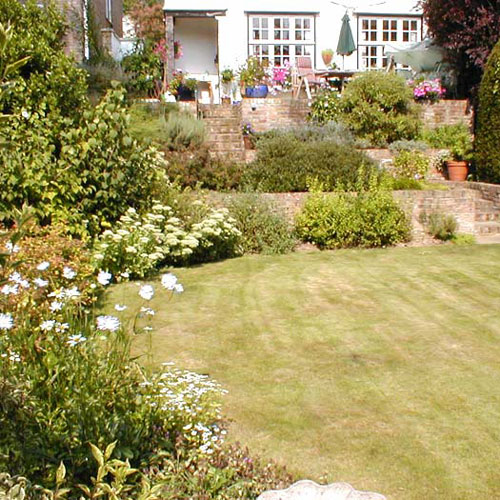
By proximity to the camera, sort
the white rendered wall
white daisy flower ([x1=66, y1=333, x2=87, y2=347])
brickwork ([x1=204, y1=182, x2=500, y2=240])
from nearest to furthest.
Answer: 1. white daisy flower ([x1=66, y1=333, x2=87, y2=347])
2. brickwork ([x1=204, y1=182, x2=500, y2=240])
3. the white rendered wall

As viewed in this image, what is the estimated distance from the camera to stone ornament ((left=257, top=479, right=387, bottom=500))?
312 centimetres

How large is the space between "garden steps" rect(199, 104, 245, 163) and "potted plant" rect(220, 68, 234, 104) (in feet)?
12.9

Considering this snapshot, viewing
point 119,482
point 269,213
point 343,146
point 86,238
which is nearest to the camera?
point 119,482

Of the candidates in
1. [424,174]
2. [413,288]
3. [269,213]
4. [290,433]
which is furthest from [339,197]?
[290,433]

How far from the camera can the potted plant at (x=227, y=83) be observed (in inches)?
792

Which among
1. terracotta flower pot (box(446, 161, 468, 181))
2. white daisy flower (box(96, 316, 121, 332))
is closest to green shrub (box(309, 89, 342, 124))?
terracotta flower pot (box(446, 161, 468, 181))

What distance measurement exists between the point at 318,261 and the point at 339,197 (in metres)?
1.59

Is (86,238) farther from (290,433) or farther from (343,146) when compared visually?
(343,146)

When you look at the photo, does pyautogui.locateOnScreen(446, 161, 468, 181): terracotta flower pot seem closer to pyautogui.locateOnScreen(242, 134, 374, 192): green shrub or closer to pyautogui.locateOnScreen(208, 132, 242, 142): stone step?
pyautogui.locateOnScreen(242, 134, 374, 192): green shrub

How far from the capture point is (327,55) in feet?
71.7

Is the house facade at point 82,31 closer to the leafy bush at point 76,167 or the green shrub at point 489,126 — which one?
the leafy bush at point 76,167

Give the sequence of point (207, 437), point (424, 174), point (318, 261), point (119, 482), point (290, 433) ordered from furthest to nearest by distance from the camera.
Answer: point (424, 174)
point (318, 261)
point (290, 433)
point (207, 437)
point (119, 482)

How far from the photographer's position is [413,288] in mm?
8039

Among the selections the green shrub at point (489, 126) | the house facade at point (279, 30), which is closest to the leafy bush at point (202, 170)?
the green shrub at point (489, 126)
